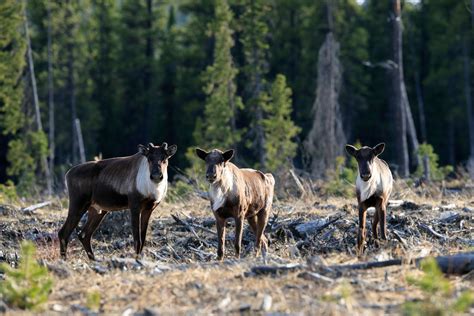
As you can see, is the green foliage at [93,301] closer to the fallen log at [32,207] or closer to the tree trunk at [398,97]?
the fallen log at [32,207]

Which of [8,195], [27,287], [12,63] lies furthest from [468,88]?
[27,287]

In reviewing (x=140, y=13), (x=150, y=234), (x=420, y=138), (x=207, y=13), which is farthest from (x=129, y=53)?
(x=150, y=234)

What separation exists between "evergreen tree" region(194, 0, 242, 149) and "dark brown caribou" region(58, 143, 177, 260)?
1019 inches

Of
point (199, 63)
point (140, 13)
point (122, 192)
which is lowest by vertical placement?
point (122, 192)

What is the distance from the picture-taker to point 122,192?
545 inches

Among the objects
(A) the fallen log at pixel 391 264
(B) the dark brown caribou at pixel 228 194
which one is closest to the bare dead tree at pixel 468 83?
(B) the dark brown caribou at pixel 228 194

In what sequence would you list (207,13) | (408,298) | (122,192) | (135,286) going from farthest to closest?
(207,13), (122,192), (135,286), (408,298)

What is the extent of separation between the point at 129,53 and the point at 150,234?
36889mm

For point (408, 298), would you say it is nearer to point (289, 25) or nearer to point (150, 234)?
point (150, 234)

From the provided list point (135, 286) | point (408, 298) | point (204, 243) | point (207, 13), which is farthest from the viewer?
point (207, 13)

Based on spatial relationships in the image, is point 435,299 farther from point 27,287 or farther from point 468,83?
point 468,83

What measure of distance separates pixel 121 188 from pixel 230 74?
27088 millimetres

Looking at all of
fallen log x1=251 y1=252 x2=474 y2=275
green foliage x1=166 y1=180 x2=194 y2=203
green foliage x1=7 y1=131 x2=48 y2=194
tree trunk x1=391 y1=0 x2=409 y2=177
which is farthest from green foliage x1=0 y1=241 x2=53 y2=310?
green foliage x1=7 y1=131 x2=48 y2=194

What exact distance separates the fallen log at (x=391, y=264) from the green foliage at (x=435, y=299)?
1.09 m
